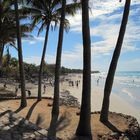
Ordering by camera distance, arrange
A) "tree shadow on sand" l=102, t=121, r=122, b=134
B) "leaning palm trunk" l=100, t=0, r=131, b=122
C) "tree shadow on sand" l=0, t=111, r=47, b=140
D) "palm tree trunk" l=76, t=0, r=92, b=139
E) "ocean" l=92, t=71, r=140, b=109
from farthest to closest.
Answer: "ocean" l=92, t=71, r=140, b=109
"leaning palm trunk" l=100, t=0, r=131, b=122
"tree shadow on sand" l=102, t=121, r=122, b=134
"palm tree trunk" l=76, t=0, r=92, b=139
"tree shadow on sand" l=0, t=111, r=47, b=140

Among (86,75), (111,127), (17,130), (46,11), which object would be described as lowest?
(111,127)

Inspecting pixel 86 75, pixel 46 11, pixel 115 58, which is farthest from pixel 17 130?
pixel 46 11

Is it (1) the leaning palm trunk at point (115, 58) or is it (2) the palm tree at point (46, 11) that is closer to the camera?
(1) the leaning palm trunk at point (115, 58)

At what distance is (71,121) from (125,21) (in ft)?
16.8

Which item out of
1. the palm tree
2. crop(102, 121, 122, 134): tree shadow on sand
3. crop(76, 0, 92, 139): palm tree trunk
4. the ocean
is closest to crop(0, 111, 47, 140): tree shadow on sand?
crop(76, 0, 92, 139): palm tree trunk

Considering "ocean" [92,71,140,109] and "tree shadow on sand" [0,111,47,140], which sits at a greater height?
"ocean" [92,71,140,109]

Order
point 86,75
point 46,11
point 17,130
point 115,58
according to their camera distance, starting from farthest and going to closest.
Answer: point 46,11
point 115,58
point 86,75
point 17,130

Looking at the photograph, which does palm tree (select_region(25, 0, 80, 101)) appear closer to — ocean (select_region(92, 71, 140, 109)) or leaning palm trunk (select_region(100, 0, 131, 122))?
leaning palm trunk (select_region(100, 0, 131, 122))

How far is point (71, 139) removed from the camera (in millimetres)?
11883

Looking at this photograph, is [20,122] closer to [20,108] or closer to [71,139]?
[71,139]

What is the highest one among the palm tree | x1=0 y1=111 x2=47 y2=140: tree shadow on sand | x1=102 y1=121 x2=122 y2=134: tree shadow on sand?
the palm tree

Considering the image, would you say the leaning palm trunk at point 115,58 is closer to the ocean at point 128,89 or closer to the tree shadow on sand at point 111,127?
the tree shadow on sand at point 111,127

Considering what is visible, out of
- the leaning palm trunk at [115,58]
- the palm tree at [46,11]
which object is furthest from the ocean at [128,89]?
the leaning palm trunk at [115,58]

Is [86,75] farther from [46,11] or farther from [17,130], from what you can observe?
[46,11]
